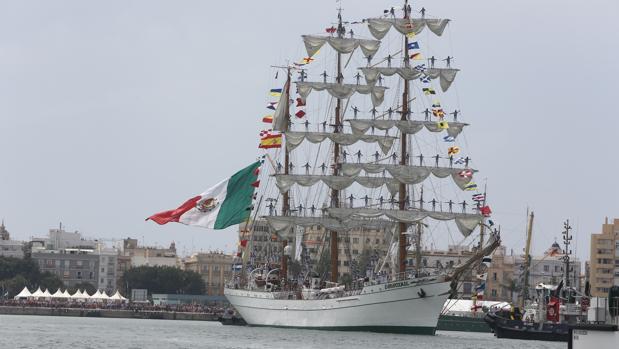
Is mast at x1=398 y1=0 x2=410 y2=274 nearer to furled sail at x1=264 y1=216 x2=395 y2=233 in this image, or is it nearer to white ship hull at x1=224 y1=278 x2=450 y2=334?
furled sail at x1=264 y1=216 x2=395 y2=233

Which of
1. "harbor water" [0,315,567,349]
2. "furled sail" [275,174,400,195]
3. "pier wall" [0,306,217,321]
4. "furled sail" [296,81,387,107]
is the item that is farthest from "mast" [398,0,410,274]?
"pier wall" [0,306,217,321]

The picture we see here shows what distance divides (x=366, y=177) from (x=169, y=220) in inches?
607

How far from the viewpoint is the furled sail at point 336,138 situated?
116 m

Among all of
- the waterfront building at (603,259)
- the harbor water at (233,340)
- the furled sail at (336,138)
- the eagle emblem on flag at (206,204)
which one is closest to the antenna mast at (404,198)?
the furled sail at (336,138)

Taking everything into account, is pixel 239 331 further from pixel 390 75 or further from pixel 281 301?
pixel 390 75

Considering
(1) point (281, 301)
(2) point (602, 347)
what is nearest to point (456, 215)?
(1) point (281, 301)

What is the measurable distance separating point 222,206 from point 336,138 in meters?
10.2

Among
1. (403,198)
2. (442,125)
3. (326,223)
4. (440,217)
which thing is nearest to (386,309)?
(440,217)

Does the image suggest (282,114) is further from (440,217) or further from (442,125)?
(440,217)

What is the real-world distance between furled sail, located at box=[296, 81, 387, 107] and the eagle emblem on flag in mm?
11576

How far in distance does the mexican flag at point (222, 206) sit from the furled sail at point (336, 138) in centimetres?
325

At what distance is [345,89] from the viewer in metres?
116

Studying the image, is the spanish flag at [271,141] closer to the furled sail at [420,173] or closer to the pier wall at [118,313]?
the furled sail at [420,173]

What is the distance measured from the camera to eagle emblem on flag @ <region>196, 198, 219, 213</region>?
112 m
